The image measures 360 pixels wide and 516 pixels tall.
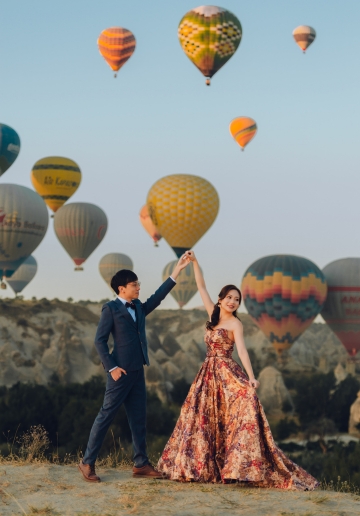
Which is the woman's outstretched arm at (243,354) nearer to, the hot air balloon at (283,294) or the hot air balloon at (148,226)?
the hot air balloon at (283,294)

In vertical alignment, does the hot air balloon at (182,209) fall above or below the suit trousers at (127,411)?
above

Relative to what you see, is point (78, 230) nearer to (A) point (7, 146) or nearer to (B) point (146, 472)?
(A) point (7, 146)

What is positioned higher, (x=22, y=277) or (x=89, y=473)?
(x=22, y=277)

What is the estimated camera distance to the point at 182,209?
48.8 meters

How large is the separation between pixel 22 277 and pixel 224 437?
70286 mm

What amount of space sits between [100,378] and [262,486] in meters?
49.3

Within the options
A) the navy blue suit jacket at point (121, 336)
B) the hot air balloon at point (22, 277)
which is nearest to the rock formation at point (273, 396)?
the hot air balloon at point (22, 277)

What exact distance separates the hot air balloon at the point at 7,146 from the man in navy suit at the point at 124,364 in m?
44.9

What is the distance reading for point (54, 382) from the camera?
186 feet

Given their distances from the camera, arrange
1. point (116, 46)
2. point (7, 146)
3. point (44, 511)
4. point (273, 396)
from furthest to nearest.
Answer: point (273, 396) < point (116, 46) < point (7, 146) < point (44, 511)

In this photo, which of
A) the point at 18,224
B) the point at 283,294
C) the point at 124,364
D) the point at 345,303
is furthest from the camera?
the point at 345,303

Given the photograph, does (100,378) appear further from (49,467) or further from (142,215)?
(49,467)

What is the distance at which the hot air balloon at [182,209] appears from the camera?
1916 inches

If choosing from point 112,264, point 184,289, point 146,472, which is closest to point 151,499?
point 146,472
